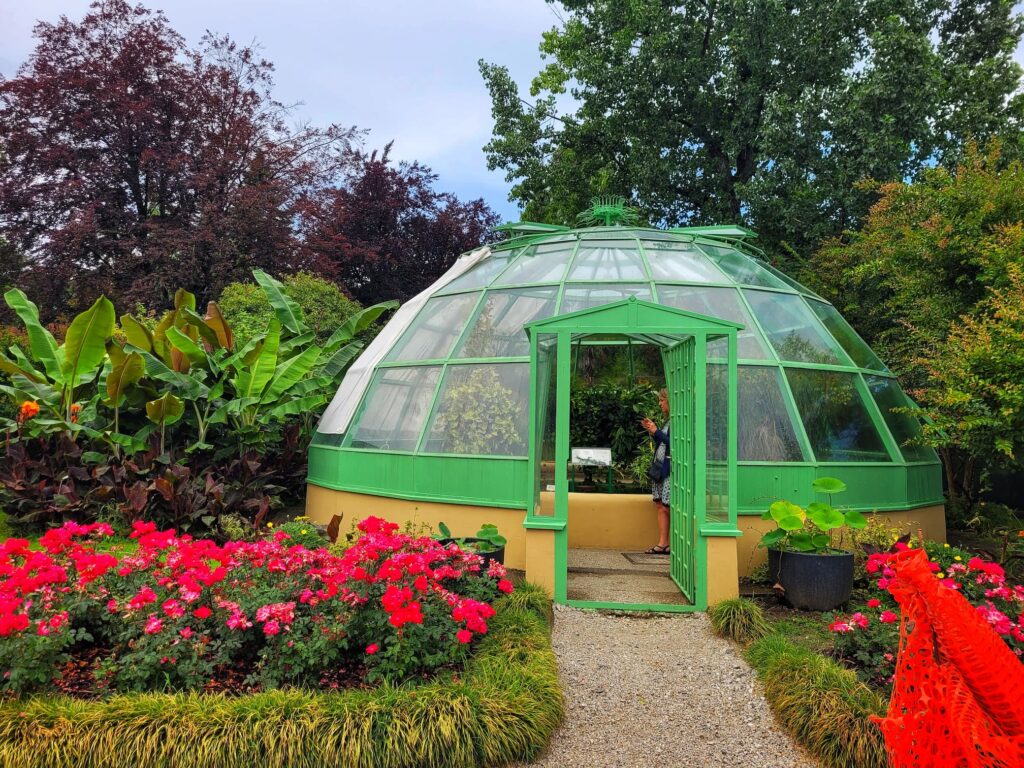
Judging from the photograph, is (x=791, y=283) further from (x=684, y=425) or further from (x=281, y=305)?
(x=281, y=305)

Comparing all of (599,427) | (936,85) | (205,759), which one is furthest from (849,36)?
(205,759)

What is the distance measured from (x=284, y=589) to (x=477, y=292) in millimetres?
5283

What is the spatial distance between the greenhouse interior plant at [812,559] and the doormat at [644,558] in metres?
1.86

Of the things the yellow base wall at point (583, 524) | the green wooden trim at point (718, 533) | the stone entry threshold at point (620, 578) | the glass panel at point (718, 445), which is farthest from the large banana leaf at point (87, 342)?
the green wooden trim at point (718, 533)

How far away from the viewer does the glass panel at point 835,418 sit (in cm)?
782

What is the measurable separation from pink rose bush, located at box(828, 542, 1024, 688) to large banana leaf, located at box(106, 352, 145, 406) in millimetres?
8216

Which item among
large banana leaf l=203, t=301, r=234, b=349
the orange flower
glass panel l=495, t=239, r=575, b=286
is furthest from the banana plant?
glass panel l=495, t=239, r=575, b=286

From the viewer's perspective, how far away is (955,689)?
8.45 feet

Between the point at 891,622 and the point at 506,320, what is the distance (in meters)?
5.31

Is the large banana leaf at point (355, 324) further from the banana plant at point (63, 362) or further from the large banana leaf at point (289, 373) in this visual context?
the banana plant at point (63, 362)

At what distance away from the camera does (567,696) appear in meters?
4.77

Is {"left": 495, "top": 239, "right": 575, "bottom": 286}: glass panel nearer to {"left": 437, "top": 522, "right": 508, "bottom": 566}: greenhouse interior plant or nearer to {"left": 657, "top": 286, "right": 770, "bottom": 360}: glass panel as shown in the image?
{"left": 657, "top": 286, "right": 770, "bottom": 360}: glass panel

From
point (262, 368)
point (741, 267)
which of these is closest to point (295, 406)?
point (262, 368)

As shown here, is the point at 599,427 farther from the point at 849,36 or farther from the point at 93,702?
the point at 849,36
